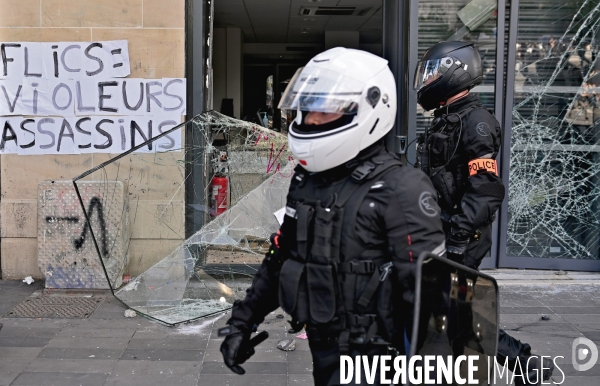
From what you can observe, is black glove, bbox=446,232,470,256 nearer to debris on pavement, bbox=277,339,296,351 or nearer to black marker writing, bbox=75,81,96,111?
debris on pavement, bbox=277,339,296,351

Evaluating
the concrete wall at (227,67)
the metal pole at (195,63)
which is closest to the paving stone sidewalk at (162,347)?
the metal pole at (195,63)

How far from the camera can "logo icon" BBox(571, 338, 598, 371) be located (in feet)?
14.8

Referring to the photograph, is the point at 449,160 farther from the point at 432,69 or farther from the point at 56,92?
the point at 56,92

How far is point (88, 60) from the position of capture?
616 cm

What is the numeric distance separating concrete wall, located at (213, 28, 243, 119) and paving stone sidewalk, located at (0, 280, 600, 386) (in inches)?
394

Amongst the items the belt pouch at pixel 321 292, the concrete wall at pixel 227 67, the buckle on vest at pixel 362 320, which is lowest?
the buckle on vest at pixel 362 320

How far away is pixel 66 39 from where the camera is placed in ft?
20.1

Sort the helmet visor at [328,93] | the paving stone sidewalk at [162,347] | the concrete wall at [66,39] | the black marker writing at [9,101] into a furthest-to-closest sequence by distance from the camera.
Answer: the black marker writing at [9,101] < the concrete wall at [66,39] < the paving stone sidewalk at [162,347] < the helmet visor at [328,93]

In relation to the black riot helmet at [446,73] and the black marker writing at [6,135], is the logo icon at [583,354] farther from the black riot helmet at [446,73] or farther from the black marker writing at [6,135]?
the black marker writing at [6,135]

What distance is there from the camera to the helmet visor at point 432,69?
4.02 m

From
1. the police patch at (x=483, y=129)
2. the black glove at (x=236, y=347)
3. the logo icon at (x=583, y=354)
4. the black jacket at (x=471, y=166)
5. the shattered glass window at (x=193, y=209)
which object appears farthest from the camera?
the shattered glass window at (x=193, y=209)

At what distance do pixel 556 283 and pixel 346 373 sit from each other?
4661 mm

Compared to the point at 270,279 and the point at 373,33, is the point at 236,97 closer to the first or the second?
the point at 373,33

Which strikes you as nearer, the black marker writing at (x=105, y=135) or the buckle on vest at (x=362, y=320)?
the buckle on vest at (x=362, y=320)
